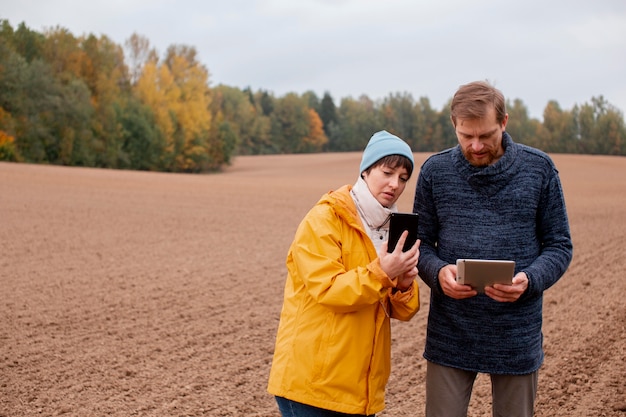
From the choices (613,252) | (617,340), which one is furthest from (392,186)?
(613,252)

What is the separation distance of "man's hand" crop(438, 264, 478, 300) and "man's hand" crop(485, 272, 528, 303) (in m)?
0.07

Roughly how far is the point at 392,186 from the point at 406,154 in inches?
6.7

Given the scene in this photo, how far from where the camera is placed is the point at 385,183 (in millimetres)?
2977

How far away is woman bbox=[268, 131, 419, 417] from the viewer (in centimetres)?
288

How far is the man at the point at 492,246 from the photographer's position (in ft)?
9.62

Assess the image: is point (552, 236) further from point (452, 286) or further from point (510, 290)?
point (452, 286)

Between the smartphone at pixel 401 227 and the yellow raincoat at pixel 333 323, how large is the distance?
10cm

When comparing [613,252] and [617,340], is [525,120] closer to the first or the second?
[613,252]

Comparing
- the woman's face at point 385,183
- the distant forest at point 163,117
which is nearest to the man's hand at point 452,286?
the woman's face at point 385,183

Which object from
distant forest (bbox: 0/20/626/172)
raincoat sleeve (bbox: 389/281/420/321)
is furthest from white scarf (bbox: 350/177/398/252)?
distant forest (bbox: 0/20/626/172)

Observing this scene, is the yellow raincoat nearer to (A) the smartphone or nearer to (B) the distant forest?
(A) the smartphone

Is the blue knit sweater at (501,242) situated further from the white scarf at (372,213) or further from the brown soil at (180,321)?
the brown soil at (180,321)

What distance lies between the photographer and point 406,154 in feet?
9.95

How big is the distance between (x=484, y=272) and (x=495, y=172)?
450 mm
